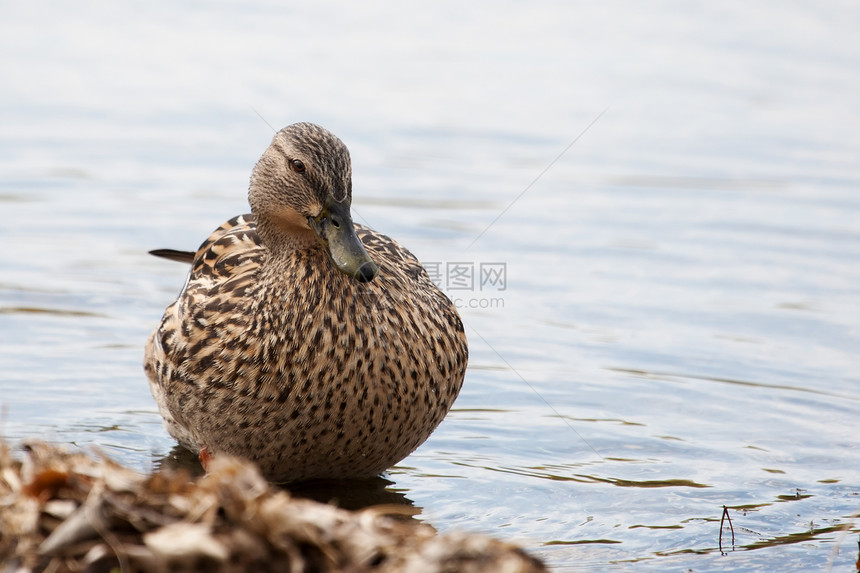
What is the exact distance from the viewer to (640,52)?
14.6 m

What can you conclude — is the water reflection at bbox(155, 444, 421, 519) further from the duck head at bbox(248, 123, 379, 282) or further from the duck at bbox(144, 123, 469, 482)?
the duck head at bbox(248, 123, 379, 282)

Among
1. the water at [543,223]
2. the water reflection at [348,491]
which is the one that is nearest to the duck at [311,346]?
the water reflection at [348,491]

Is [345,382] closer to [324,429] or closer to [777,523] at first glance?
[324,429]

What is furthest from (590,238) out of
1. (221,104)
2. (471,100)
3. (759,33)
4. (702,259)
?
(759,33)

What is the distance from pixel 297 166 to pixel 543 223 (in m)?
5.08

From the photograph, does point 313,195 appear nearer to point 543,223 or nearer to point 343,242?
point 343,242

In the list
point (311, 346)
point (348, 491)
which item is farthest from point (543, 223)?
point (311, 346)

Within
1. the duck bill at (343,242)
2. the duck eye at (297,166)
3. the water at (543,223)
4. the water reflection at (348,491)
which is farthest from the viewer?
the water at (543,223)

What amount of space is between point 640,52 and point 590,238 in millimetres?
5523

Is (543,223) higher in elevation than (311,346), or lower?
higher

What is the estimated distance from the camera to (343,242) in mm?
5289

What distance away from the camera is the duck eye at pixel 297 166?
5.36 metres

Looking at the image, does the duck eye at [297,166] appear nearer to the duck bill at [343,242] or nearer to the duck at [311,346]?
the duck at [311,346]

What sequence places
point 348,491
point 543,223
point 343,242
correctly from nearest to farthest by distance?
1. point 343,242
2. point 348,491
3. point 543,223
